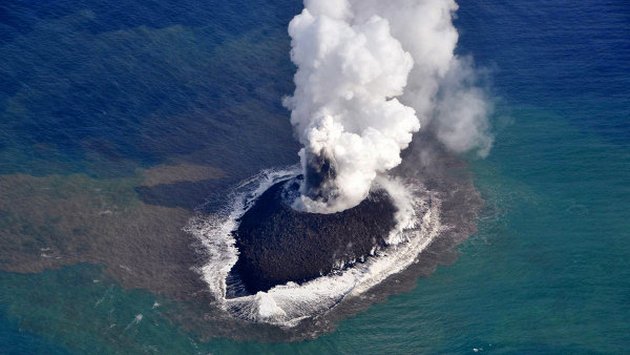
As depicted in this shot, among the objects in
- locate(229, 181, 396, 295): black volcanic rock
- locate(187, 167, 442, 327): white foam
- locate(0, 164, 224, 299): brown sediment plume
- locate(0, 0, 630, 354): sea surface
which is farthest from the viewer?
locate(0, 164, 224, 299): brown sediment plume

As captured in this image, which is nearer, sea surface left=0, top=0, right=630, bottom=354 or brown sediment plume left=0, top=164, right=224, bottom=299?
sea surface left=0, top=0, right=630, bottom=354

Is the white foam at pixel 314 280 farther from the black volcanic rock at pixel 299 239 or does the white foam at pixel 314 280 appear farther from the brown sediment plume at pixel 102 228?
the brown sediment plume at pixel 102 228

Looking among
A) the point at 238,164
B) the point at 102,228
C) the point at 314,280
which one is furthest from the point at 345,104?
the point at 102,228

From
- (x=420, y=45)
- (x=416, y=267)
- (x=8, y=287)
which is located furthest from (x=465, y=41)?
(x=8, y=287)

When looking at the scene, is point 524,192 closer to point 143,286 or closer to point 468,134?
point 468,134

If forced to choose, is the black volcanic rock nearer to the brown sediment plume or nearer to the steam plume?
the steam plume

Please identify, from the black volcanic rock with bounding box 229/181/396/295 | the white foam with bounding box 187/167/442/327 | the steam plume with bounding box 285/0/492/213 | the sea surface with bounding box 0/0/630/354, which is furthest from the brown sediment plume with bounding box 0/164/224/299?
the steam plume with bounding box 285/0/492/213

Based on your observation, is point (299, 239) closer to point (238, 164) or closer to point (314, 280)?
point (314, 280)

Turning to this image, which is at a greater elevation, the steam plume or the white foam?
the steam plume
